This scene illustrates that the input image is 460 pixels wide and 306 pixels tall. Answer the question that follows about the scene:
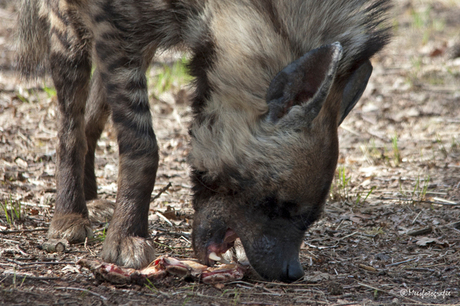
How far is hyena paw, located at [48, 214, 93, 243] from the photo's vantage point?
3158mm

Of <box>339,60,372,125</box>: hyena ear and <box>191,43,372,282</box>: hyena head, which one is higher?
<box>339,60,372,125</box>: hyena ear

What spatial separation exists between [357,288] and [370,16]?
4.63 ft

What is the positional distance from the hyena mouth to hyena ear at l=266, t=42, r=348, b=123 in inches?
26.4

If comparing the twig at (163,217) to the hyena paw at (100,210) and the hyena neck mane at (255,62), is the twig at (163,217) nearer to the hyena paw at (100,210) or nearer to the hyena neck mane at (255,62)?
the hyena paw at (100,210)

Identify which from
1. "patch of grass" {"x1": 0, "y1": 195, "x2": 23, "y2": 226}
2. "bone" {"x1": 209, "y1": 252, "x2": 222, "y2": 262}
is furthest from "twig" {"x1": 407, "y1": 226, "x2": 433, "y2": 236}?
"patch of grass" {"x1": 0, "y1": 195, "x2": 23, "y2": 226}

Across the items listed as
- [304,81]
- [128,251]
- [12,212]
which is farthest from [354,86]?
[12,212]

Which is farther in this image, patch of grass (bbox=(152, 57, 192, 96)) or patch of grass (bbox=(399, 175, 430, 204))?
patch of grass (bbox=(152, 57, 192, 96))

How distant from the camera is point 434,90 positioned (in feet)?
20.8

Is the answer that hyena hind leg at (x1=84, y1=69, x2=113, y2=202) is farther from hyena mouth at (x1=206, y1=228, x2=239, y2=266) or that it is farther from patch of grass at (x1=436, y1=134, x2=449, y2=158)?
patch of grass at (x1=436, y1=134, x2=449, y2=158)

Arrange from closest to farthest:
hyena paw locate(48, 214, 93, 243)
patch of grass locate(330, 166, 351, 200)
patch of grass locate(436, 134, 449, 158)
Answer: hyena paw locate(48, 214, 93, 243)
patch of grass locate(330, 166, 351, 200)
patch of grass locate(436, 134, 449, 158)

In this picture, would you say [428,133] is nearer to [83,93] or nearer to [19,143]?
[83,93]

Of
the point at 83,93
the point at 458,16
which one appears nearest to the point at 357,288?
the point at 83,93

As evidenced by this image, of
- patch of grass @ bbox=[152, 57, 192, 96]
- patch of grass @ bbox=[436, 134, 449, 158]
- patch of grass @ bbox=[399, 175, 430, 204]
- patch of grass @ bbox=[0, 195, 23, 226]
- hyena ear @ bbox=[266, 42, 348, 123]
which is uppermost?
patch of grass @ bbox=[152, 57, 192, 96]

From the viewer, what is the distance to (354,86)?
2949 millimetres
